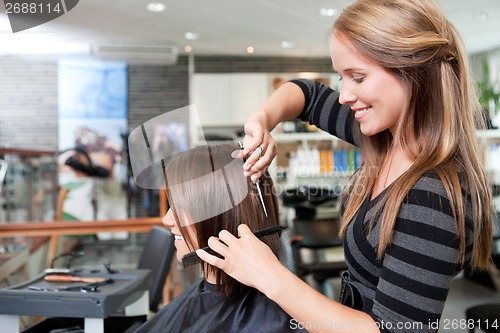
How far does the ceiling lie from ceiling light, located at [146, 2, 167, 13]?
0.05 metres

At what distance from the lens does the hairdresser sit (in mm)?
762

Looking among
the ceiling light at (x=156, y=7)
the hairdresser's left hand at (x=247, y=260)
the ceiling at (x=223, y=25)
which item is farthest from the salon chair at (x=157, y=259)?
the ceiling light at (x=156, y=7)

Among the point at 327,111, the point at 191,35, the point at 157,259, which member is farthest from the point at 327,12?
the point at 327,111

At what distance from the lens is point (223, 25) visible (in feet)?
16.6

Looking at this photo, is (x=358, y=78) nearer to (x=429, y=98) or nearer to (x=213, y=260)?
(x=429, y=98)

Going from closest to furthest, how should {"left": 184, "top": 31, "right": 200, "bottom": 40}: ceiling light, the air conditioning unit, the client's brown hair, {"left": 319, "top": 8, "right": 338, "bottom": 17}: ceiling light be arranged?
1. the client's brown hair
2. {"left": 319, "top": 8, "right": 338, "bottom": 17}: ceiling light
3. {"left": 184, "top": 31, "right": 200, "bottom": 40}: ceiling light
4. the air conditioning unit

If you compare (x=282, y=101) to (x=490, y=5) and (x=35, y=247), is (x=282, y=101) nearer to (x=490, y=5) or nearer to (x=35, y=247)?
Result: (x=35, y=247)

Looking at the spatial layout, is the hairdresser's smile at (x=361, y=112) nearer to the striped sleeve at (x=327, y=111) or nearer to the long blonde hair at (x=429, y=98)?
the long blonde hair at (x=429, y=98)

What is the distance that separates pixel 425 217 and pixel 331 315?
231mm

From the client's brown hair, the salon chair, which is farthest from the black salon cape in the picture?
the salon chair

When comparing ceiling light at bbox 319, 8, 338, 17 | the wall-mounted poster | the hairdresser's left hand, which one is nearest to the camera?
the hairdresser's left hand

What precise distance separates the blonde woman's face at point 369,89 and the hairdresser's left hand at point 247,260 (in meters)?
0.31

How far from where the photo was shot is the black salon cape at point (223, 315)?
1.16 metres

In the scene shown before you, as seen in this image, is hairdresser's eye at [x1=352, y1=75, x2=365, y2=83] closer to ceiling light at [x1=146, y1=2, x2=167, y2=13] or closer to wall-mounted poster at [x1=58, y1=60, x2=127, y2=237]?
ceiling light at [x1=146, y1=2, x2=167, y2=13]
